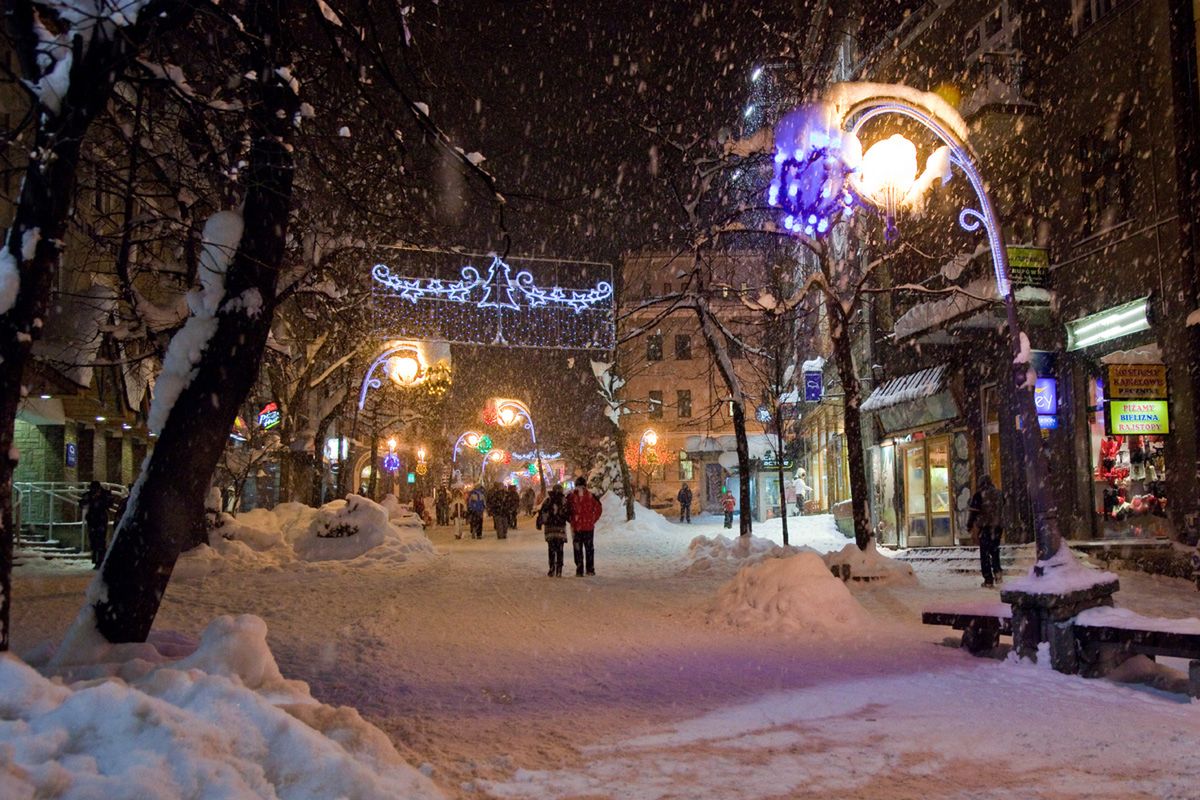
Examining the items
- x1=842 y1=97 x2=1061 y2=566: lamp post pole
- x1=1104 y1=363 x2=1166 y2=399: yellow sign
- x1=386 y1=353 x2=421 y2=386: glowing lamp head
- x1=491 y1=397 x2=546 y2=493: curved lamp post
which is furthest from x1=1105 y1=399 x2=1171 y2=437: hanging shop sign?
x1=491 y1=397 x2=546 y2=493: curved lamp post

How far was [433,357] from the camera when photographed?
3416 cm

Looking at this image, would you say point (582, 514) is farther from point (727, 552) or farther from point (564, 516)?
point (727, 552)

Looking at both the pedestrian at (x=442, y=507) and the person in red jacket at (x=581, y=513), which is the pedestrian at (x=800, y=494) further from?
the person in red jacket at (x=581, y=513)

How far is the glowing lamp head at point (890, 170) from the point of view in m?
12.1

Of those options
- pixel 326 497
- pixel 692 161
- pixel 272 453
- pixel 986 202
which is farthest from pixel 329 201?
pixel 326 497

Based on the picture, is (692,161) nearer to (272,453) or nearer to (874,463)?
(874,463)

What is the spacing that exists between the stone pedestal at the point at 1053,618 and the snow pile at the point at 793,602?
2.28 meters

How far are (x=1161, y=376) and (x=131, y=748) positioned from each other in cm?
1611

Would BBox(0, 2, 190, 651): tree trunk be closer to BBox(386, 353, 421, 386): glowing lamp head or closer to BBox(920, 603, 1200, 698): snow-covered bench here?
BBox(920, 603, 1200, 698): snow-covered bench

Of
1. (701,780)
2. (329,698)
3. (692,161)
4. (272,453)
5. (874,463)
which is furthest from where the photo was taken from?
(272,453)

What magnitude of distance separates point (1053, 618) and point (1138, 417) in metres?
8.48

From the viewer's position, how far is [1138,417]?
1516 cm

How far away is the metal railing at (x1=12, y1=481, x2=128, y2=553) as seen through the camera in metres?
23.7

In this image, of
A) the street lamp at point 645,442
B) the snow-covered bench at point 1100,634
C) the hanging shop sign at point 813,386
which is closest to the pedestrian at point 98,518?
the snow-covered bench at point 1100,634
